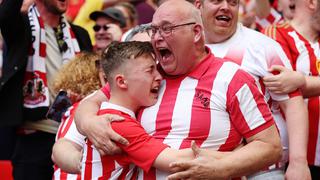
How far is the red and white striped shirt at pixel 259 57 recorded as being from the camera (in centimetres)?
418

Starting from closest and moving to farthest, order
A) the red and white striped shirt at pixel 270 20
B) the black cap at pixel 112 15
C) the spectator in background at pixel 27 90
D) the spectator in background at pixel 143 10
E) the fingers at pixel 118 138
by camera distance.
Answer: the fingers at pixel 118 138
the spectator in background at pixel 27 90
the red and white striped shirt at pixel 270 20
the black cap at pixel 112 15
the spectator in background at pixel 143 10

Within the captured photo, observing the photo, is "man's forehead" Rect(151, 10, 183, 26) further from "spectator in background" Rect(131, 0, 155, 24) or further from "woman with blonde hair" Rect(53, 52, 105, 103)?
"spectator in background" Rect(131, 0, 155, 24)

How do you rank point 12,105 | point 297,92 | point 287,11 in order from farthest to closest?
1. point 287,11
2. point 12,105
3. point 297,92

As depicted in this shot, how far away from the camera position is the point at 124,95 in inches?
144

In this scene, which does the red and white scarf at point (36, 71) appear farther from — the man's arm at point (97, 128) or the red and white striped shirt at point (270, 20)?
the red and white striped shirt at point (270, 20)

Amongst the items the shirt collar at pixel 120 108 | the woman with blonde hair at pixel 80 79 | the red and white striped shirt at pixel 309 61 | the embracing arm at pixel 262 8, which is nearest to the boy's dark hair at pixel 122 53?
the shirt collar at pixel 120 108

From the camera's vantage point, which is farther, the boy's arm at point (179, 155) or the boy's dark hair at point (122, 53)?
the boy's dark hair at point (122, 53)

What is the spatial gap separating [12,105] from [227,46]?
73.4 inches

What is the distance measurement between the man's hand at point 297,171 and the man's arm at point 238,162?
558mm

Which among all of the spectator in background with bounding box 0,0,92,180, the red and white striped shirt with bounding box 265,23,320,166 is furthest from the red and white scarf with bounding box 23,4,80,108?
the red and white striped shirt with bounding box 265,23,320,166

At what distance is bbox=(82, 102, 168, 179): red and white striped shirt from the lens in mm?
3465

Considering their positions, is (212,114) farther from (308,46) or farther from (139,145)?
(308,46)

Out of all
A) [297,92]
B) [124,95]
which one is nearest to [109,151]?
[124,95]

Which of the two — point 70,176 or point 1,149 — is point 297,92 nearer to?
point 70,176
